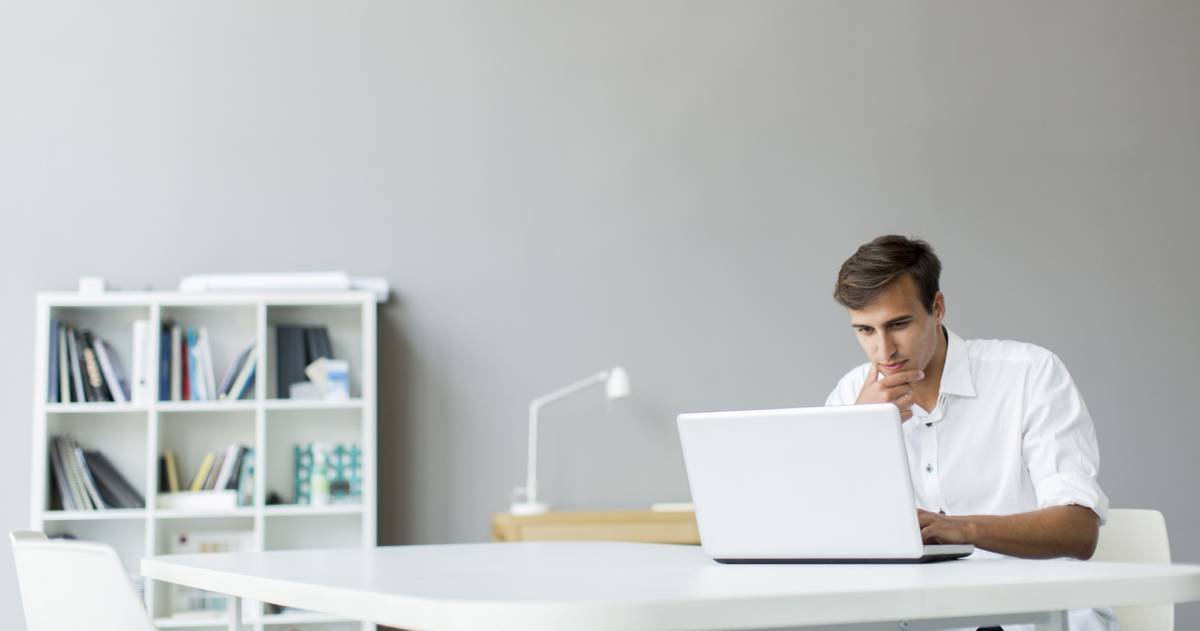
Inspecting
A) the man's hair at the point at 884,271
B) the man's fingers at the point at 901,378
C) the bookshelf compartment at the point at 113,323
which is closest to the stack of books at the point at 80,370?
the bookshelf compartment at the point at 113,323

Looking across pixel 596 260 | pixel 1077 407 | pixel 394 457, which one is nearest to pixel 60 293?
pixel 394 457

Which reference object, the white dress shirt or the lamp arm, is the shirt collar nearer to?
the white dress shirt

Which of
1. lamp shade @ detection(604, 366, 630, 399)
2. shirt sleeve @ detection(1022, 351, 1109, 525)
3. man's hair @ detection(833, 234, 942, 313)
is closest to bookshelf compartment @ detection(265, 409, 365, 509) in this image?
lamp shade @ detection(604, 366, 630, 399)

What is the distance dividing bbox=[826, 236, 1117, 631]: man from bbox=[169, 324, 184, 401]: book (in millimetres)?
2305

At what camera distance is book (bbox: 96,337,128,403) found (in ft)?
12.5

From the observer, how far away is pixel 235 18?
4.26 meters

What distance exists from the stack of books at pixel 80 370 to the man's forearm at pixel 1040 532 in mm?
2908

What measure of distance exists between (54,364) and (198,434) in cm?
51

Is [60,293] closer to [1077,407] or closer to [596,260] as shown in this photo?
[596,260]

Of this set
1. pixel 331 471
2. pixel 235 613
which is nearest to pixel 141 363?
pixel 331 471

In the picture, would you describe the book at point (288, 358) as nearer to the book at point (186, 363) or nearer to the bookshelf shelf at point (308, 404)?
the bookshelf shelf at point (308, 404)

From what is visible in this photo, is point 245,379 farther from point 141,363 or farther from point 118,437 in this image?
point 118,437

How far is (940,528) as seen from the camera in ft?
5.54

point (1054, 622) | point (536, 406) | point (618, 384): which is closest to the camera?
point (1054, 622)
